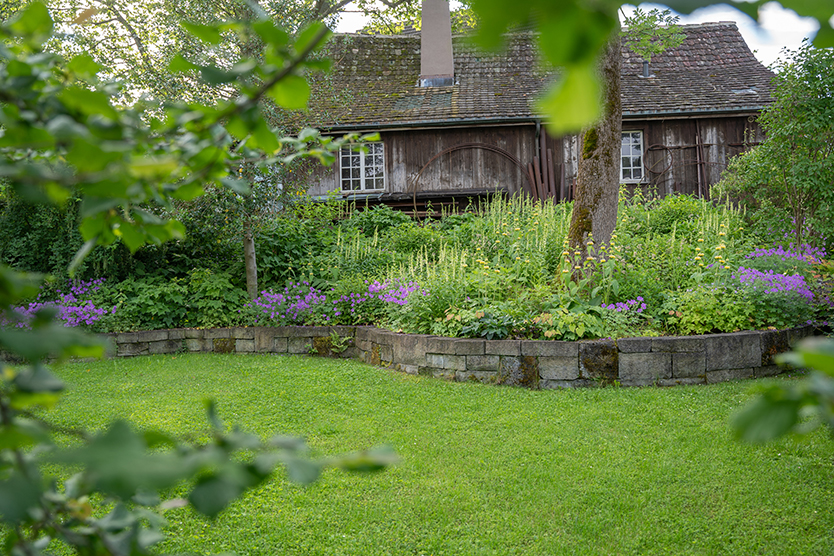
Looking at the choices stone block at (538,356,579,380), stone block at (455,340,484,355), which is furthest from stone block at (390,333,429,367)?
stone block at (538,356,579,380)

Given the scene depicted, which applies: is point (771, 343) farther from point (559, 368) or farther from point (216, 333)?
point (216, 333)

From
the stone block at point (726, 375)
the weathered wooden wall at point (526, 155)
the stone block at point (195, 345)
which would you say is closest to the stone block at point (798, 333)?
the stone block at point (726, 375)

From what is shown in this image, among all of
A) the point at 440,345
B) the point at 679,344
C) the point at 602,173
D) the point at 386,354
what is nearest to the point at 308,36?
the point at 440,345

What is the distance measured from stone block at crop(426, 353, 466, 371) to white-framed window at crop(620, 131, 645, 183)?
30.6 feet

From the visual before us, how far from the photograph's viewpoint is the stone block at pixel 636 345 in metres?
4.60

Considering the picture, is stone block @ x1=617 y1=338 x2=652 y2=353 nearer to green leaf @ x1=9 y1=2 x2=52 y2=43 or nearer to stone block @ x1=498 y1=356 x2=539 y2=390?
stone block @ x1=498 y1=356 x2=539 y2=390

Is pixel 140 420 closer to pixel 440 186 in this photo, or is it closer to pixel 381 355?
pixel 381 355

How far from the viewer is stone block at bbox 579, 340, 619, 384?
462cm

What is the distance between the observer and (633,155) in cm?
1274

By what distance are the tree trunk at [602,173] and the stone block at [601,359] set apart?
1527 millimetres

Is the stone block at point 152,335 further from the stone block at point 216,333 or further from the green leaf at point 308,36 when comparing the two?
the green leaf at point 308,36

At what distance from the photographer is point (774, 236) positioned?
22.5ft

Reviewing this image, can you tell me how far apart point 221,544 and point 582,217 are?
15.6ft

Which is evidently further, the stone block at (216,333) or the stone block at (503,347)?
the stone block at (216,333)
